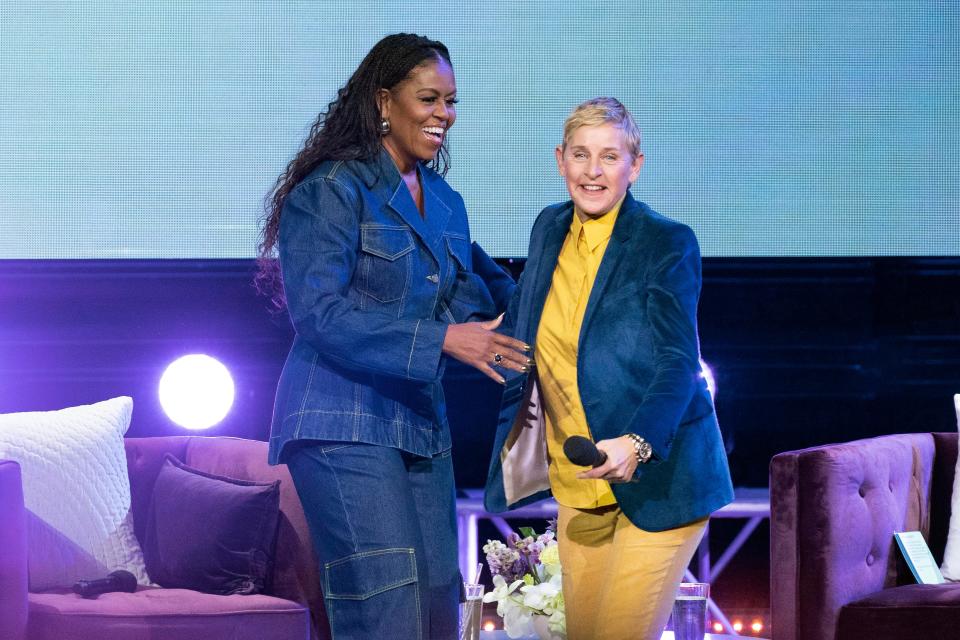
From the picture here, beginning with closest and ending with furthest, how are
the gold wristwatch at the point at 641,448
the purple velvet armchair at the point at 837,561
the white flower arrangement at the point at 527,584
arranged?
1. the gold wristwatch at the point at 641,448
2. the white flower arrangement at the point at 527,584
3. the purple velvet armchair at the point at 837,561

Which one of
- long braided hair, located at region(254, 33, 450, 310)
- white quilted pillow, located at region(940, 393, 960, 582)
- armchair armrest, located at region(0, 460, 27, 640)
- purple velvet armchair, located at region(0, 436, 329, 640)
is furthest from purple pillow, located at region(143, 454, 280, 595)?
white quilted pillow, located at region(940, 393, 960, 582)

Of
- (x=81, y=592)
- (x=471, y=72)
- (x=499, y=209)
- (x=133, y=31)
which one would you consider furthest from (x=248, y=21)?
(x=81, y=592)

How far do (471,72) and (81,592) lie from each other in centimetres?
221

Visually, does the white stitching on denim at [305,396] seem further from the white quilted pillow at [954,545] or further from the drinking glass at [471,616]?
the white quilted pillow at [954,545]

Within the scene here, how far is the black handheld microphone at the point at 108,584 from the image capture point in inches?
120

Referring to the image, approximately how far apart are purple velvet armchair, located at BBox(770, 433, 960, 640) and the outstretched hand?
1.43 metres

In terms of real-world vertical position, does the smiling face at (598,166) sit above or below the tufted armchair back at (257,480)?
above

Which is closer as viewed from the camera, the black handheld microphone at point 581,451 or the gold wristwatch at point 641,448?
the black handheld microphone at point 581,451

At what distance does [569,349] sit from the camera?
209 centimetres

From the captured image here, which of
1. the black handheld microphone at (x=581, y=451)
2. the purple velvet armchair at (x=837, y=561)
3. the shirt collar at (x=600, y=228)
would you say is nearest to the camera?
the black handheld microphone at (x=581, y=451)

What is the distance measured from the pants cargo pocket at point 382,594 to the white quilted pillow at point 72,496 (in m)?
1.52

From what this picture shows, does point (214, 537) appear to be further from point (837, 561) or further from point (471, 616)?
point (837, 561)

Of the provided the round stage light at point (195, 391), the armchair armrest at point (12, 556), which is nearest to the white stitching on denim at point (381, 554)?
the armchair armrest at point (12, 556)

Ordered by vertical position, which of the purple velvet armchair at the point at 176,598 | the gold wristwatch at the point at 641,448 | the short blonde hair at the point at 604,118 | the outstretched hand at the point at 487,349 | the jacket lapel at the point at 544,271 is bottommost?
the purple velvet armchair at the point at 176,598
